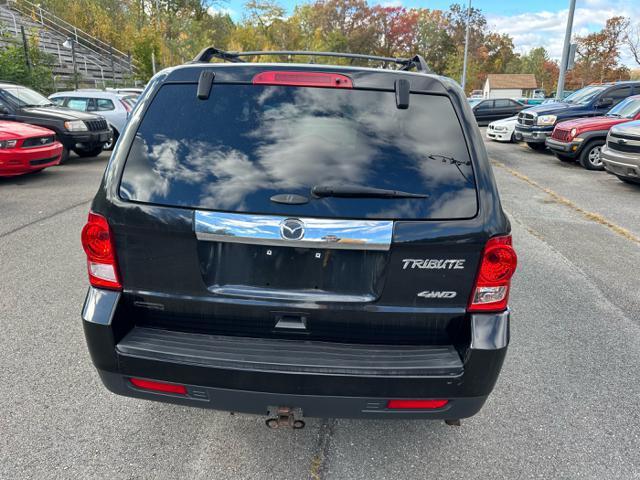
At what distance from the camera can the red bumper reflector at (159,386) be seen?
218 centimetres

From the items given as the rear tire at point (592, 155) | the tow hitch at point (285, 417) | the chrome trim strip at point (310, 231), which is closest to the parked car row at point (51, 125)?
the chrome trim strip at point (310, 231)

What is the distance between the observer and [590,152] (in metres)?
12.8

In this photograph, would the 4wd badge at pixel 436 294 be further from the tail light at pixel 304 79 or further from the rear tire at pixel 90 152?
the rear tire at pixel 90 152

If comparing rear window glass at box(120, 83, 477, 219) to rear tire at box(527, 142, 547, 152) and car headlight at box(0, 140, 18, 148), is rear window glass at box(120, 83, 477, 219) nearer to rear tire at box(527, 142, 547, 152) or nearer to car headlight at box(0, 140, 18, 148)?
car headlight at box(0, 140, 18, 148)

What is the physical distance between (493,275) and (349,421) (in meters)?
1.29

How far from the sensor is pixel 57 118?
11.3 meters

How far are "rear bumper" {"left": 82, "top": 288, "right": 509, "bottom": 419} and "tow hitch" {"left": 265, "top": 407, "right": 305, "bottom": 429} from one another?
0.03 meters

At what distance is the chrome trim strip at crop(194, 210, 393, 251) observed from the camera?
2039 millimetres

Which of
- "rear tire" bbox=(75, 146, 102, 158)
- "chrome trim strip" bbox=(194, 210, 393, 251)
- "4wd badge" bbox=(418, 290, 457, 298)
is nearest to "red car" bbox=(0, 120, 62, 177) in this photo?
"rear tire" bbox=(75, 146, 102, 158)

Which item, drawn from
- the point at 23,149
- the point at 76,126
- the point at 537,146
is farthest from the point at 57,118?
the point at 537,146

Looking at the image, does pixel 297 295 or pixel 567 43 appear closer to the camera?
pixel 297 295

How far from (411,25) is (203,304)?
94.4m

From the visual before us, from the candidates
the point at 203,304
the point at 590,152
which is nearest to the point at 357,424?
the point at 203,304

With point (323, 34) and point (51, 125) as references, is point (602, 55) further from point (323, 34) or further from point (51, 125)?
point (51, 125)
